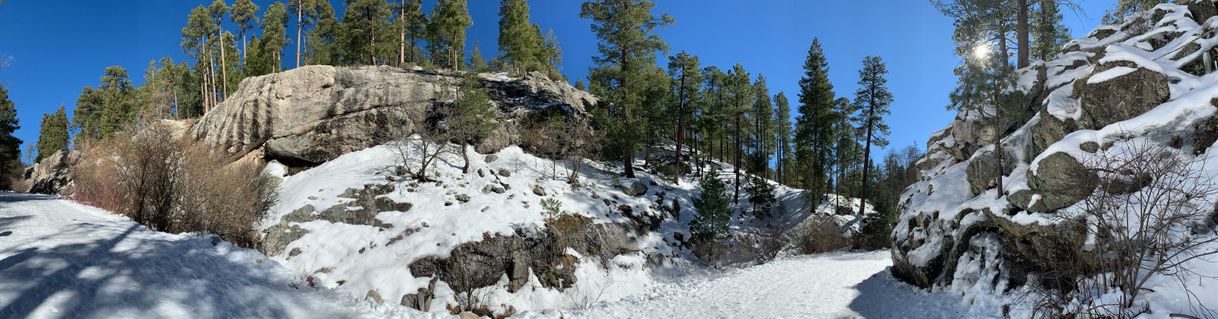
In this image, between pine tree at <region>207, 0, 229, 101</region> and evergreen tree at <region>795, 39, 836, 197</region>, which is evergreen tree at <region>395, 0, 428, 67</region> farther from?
evergreen tree at <region>795, 39, 836, 197</region>

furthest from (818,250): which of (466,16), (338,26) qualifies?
(338,26)

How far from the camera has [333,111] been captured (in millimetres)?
27516

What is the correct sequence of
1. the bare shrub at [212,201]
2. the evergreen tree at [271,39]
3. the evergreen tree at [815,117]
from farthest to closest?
the evergreen tree at [271,39], the evergreen tree at [815,117], the bare shrub at [212,201]

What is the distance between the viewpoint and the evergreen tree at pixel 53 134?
48219 mm

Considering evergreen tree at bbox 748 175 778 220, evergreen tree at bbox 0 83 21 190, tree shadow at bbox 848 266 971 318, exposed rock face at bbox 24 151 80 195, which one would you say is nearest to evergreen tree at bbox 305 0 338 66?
exposed rock face at bbox 24 151 80 195

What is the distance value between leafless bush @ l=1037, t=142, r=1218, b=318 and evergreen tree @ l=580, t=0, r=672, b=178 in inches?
842

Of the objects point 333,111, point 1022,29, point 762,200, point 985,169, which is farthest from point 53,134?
point 1022,29

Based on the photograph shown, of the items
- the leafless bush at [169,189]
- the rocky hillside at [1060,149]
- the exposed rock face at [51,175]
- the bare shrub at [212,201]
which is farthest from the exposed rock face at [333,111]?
the rocky hillside at [1060,149]

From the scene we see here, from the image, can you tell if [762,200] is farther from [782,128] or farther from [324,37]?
[324,37]

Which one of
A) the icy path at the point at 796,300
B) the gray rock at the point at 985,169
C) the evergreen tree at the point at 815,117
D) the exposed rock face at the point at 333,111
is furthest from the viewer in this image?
the evergreen tree at the point at 815,117

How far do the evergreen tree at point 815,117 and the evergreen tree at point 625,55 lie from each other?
1439cm

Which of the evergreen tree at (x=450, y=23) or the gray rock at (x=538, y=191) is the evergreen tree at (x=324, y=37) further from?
the gray rock at (x=538, y=191)

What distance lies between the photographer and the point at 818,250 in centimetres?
2595

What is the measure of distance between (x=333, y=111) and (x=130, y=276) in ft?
79.6
